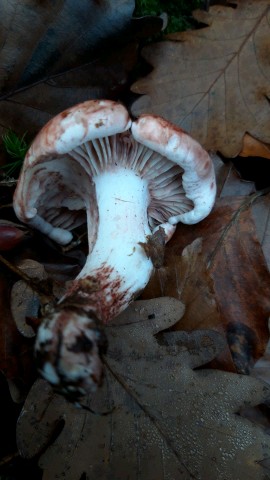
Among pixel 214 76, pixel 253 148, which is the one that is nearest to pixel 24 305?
pixel 253 148

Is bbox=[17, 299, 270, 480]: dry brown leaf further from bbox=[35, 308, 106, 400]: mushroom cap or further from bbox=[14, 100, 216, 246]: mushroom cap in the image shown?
bbox=[14, 100, 216, 246]: mushroom cap

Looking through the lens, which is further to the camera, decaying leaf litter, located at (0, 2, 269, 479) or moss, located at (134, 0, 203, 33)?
moss, located at (134, 0, 203, 33)

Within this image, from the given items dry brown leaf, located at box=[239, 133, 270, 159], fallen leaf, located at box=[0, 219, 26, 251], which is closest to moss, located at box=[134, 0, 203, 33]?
dry brown leaf, located at box=[239, 133, 270, 159]

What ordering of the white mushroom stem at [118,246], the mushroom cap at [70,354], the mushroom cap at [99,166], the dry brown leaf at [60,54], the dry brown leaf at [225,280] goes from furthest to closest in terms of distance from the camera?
the dry brown leaf at [60,54], the dry brown leaf at [225,280], the white mushroom stem at [118,246], the mushroom cap at [99,166], the mushroom cap at [70,354]

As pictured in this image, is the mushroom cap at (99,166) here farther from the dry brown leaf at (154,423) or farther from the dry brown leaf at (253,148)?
the dry brown leaf at (154,423)

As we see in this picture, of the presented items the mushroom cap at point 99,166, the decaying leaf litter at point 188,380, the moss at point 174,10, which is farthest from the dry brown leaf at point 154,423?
the moss at point 174,10

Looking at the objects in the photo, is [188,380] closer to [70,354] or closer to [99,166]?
[70,354]
